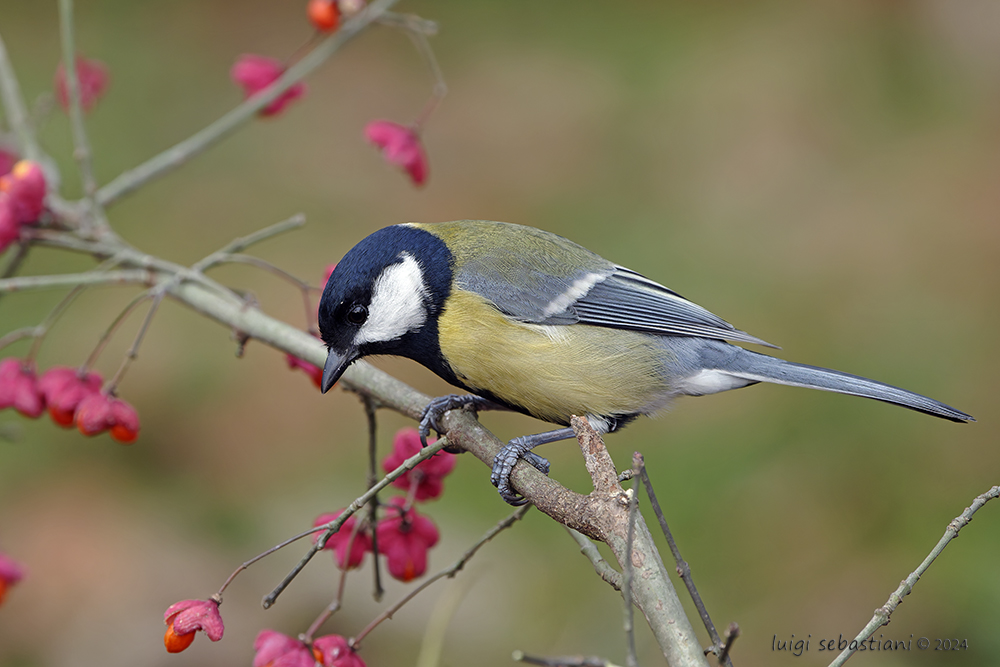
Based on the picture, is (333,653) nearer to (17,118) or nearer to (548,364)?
(548,364)

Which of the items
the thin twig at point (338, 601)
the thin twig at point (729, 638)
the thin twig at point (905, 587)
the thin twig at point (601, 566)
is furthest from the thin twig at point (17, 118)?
the thin twig at point (905, 587)

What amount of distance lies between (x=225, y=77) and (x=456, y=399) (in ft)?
14.7

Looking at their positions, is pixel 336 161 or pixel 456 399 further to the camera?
pixel 336 161

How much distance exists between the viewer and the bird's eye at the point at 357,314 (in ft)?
5.52

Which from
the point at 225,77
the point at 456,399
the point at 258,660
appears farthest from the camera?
the point at 225,77

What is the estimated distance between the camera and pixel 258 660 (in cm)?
129

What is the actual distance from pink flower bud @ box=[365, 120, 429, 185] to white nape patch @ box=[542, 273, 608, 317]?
442 mm

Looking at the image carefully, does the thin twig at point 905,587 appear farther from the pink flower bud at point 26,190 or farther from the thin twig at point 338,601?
the pink flower bud at point 26,190

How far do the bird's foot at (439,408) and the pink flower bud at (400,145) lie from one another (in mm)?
554

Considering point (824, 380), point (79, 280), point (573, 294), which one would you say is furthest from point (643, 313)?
point (79, 280)

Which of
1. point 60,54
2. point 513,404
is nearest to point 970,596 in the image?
point 513,404

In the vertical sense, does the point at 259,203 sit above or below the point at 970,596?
below

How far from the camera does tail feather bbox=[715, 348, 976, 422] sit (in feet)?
4.99

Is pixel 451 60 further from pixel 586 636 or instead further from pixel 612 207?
pixel 586 636
